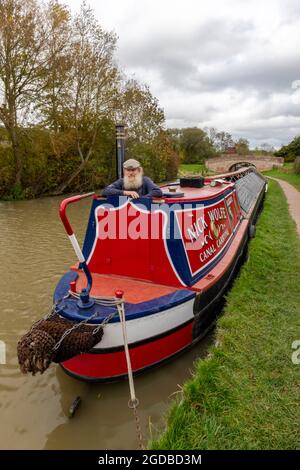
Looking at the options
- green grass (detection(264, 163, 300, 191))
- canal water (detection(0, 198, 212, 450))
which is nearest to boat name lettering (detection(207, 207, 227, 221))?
canal water (detection(0, 198, 212, 450))

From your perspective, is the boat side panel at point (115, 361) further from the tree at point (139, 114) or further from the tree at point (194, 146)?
the tree at point (194, 146)

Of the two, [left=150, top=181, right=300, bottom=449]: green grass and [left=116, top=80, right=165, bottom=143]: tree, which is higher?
[left=116, top=80, right=165, bottom=143]: tree

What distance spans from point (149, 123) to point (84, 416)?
2241 centimetres

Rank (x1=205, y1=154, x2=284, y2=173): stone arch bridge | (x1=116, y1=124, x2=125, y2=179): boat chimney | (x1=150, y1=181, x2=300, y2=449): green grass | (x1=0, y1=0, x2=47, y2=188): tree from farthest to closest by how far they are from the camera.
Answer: (x1=205, y1=154, x2=284, y2=173): stone arch bridge, (x1=0, y1=0, x2=47, y2=188): tree, (x1=116, y1=124, x2=125, y2=179): boat chimney, (x1=150, y1=181, x2=300, y2=449): green grass

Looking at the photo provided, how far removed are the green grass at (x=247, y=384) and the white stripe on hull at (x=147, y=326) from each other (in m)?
0.46

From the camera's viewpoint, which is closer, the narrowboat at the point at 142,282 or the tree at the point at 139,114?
the narrowboat at the point at 142,282

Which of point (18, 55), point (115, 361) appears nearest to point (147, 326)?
point (115, 361)

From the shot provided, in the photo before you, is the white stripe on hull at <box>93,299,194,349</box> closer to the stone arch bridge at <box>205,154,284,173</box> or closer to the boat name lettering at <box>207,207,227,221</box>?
the boat name lettering at <box>207,207,227,221</box>

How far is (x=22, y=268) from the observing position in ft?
20.4

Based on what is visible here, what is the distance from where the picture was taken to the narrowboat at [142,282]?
294 centimetres

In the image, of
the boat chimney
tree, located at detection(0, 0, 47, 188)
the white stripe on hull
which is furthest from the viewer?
tree, located at detection(0, 0, 47, 188)

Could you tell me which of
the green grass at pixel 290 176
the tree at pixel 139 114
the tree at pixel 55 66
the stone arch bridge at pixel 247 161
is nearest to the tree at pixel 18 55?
the tree at pixel 55 66

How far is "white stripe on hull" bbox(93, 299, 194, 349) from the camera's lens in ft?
9.40

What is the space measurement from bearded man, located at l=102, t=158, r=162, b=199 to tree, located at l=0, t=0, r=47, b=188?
12478mm
